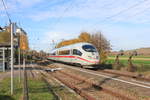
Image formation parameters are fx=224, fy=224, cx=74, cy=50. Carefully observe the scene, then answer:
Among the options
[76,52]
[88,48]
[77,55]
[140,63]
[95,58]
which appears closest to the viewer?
[95,58]

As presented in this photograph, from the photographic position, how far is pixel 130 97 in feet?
31.2

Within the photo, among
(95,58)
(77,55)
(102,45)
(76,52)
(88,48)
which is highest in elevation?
(102,45)

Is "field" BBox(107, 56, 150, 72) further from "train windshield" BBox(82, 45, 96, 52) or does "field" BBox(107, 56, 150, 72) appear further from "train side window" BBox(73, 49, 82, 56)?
"train side window" BBox(73, 49, 82, 56)

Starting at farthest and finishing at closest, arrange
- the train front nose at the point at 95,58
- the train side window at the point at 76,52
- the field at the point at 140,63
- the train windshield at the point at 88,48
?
the train side window at the point at 76,52 < the train windshield at the point at 88,48 < the field at the point at 140,63 < the train front nose at the point at 95,58

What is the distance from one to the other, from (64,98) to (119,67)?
699 inches

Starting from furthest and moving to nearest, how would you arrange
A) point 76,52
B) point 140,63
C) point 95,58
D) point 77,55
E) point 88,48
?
1. point 140,63
2. point 76,52
3. point 77,55
4. point 88,48
5. point 95,58

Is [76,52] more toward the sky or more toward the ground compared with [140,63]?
more toward the sky

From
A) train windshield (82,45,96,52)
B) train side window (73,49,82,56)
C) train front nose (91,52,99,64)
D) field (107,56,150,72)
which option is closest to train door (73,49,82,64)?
train side window (73,49,82,56)

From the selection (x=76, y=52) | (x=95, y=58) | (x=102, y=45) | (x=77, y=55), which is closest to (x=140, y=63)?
(x=102, y=45)

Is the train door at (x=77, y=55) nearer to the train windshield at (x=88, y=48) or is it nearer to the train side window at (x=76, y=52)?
the train side window at (x=76, y=52)

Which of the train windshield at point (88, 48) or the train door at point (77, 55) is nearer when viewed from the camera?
the train windshield at point (88, 48)

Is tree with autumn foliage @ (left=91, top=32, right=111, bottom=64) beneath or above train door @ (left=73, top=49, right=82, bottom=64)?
above

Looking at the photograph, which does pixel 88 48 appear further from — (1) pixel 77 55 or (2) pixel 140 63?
(2) pixel 140 63

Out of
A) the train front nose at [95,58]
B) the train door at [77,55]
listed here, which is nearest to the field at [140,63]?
the train front nose at [95,58]
